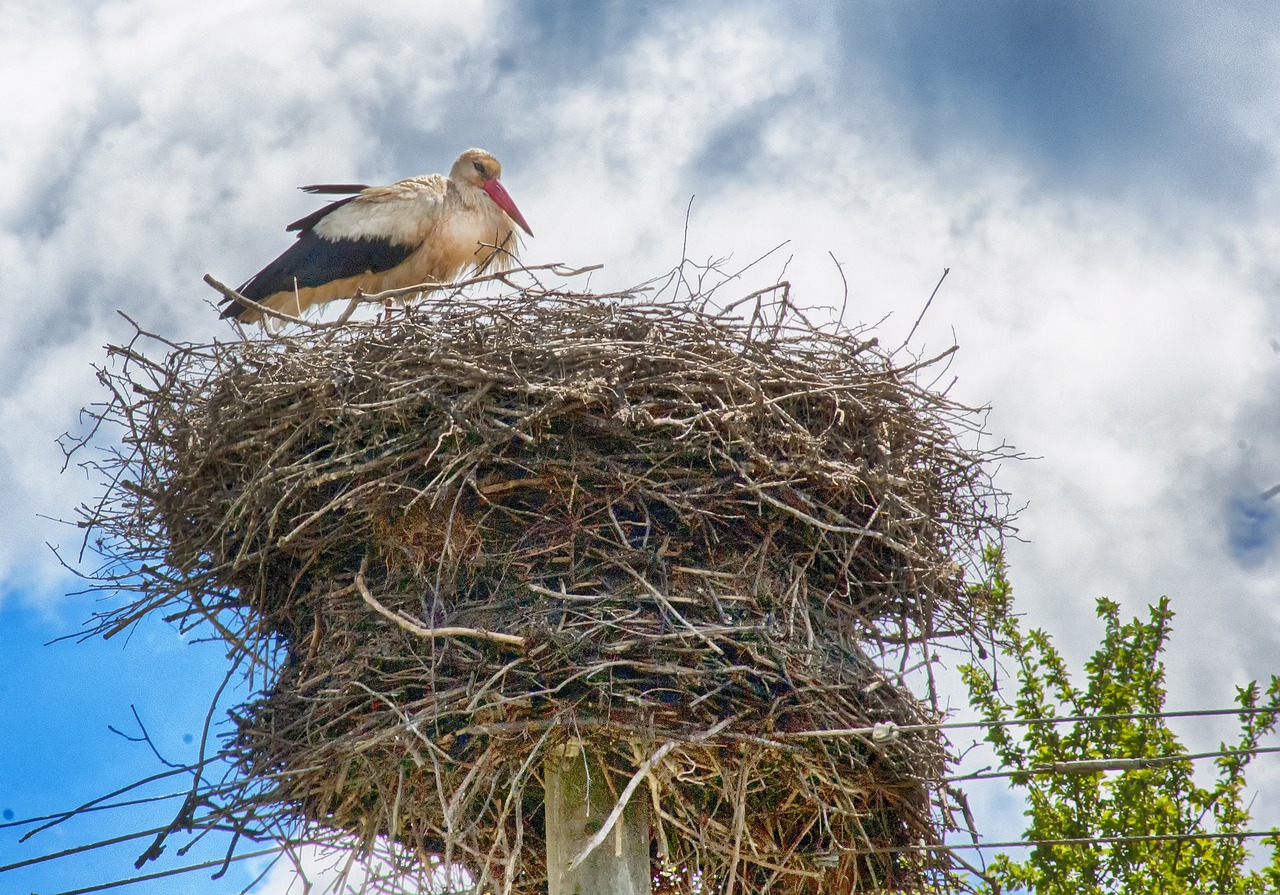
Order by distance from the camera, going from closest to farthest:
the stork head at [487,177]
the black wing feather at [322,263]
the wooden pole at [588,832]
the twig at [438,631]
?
the twig at [438,631] < the wooden pole at [588,832] < the black wing feather at [322,263] < the stork head at [487,177]

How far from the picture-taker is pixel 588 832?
4762mm

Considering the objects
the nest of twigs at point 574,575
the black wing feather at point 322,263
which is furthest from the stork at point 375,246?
the nest of twigs at point 574,575

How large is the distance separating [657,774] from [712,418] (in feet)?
3.93

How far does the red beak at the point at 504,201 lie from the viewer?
27.2 feet

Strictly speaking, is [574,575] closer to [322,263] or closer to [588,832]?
[588,832]

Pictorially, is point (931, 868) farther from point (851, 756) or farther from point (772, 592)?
point (772, 592)

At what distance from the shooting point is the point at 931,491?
5547 mm

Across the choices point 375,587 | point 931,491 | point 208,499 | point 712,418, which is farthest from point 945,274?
point 208,499

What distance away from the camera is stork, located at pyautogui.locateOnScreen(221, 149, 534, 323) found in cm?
775

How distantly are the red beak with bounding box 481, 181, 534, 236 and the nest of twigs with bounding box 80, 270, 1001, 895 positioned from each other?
3.02 m

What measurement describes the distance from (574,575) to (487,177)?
415 cm

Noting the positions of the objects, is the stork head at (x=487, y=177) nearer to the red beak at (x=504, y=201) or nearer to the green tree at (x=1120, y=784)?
the red beak at (x=504, y=201)

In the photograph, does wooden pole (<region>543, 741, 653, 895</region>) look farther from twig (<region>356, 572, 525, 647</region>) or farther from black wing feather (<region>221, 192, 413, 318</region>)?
black wing feather (<region>221, 192, 413, 318</region>)

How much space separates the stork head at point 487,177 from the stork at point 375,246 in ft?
0.65
